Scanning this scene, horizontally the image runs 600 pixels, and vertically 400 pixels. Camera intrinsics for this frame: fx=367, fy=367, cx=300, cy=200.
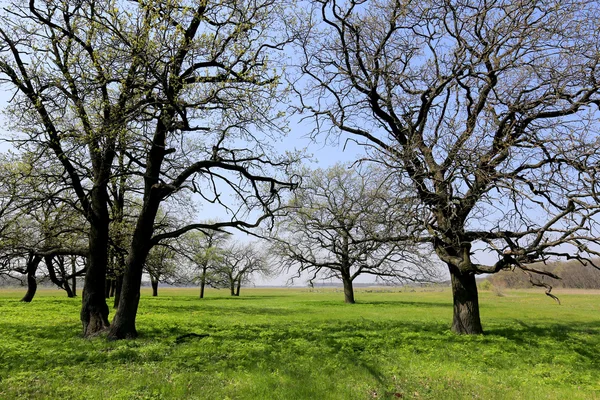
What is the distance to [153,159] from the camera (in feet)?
39.8

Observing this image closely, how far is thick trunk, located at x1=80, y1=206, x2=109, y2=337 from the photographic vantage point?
38.9 feet

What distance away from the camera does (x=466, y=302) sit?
13.0 metres

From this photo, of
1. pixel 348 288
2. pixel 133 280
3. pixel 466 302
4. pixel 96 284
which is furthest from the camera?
pixel 348 288

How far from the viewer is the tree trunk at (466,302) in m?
12.8

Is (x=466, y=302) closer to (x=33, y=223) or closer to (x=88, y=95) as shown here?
(x=88, y=95)

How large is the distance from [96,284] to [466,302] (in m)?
12.7

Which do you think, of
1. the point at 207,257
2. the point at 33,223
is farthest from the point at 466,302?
the point at 207,257

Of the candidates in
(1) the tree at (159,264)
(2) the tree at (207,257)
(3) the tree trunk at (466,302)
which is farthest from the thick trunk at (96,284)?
(2) the tree at (207,257)

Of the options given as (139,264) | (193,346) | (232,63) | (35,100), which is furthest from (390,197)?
(35,100)

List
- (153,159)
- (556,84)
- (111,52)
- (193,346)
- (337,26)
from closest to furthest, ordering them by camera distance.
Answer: (111,52) → (193,346) → (556,84) → (153,159) → (337,26)

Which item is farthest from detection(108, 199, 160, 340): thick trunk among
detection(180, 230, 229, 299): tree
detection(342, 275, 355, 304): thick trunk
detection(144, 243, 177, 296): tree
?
detection(180, 230, 229, 299): tree

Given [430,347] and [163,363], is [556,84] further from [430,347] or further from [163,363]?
[163,363]

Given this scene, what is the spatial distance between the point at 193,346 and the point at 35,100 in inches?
329

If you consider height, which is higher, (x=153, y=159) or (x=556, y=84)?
(x=556, y=84)
